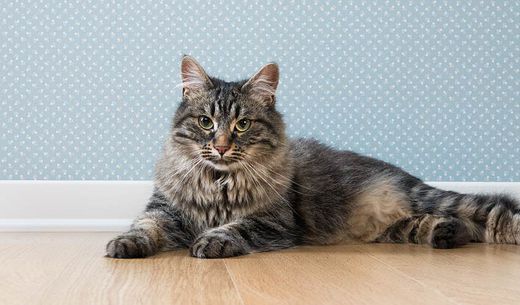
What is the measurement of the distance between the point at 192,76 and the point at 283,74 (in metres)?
0.76

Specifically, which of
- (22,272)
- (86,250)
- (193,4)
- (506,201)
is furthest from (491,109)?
(22,272)

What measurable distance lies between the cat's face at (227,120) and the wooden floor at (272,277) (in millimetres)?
381

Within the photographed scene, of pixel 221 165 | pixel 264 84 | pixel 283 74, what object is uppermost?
pixel 283 74

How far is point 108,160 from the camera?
130 inches

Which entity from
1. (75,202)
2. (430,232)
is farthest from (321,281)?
(75,202)

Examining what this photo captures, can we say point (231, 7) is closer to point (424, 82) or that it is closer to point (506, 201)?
point (424, 82)

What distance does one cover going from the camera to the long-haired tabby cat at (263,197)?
2.49m

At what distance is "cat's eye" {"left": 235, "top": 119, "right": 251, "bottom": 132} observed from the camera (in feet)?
8.34

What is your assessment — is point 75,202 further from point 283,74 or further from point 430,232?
point 430,232

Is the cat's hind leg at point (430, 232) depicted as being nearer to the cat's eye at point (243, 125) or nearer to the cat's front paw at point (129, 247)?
the cat's eye at point (243, 125)

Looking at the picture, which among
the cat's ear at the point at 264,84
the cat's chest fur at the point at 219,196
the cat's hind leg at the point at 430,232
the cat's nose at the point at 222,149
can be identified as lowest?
the cat's hind leg at the point at 430,232

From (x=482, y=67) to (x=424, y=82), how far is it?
0.98ft

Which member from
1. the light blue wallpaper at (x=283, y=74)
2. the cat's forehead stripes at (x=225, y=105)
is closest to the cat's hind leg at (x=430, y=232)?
the light blue wallpaper at (x=283, y=74)

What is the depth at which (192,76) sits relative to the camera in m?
2.65
